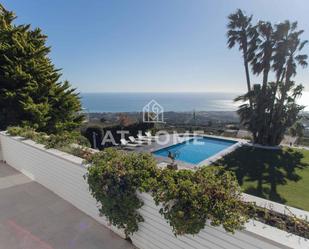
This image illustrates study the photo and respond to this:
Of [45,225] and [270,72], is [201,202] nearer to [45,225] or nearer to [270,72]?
[45,225]

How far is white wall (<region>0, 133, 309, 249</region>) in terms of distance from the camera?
1847mm

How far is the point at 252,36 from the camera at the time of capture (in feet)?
45.9

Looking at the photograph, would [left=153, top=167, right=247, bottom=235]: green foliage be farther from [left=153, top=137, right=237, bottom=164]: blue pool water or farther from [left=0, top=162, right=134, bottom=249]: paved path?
[left=153, top=137, right=237, bottom=164]: blue pool water

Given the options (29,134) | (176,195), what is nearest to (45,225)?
(176,195)

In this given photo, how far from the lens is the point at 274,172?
898cm

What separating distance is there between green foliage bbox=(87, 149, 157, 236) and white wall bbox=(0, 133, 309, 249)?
141 millimetres

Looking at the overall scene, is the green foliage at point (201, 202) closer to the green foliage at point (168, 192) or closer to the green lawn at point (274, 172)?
the green foliage at point (168, 192)

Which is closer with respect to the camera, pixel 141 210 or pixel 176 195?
pixel 176 195

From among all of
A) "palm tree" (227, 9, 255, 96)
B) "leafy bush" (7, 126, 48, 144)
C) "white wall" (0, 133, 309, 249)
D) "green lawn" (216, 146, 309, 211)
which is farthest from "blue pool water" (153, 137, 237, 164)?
"white wall" (0, 133, 309, 249)

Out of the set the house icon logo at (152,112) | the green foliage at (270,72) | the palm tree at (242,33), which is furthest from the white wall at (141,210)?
the palm tree at (242,33)

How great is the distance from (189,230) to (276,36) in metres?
14.6

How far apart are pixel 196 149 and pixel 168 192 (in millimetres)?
11987

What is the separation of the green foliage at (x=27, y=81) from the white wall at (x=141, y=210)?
2.55 m

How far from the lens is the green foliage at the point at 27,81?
8.20 m
